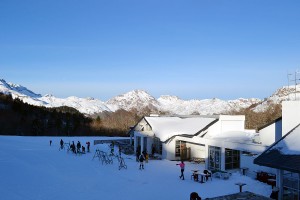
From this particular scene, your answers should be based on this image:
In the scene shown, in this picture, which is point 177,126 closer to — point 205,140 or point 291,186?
point 205,140

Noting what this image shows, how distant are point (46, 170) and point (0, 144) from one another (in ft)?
67.2

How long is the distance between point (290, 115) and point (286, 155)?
155 inches

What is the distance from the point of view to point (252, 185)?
18656 mm

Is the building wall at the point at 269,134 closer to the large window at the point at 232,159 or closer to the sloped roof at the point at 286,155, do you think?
the large window at the point at 232,159

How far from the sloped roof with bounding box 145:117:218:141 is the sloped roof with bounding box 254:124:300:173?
1391 cm

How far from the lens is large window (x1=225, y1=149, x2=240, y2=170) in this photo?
24.2 metres

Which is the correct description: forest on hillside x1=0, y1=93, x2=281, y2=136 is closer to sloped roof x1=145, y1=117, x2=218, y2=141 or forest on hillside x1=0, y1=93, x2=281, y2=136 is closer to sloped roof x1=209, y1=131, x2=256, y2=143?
sloped roof x1=145, y1=117, x2=218, y2=141

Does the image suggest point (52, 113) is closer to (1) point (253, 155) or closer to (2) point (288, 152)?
(1) point (253, 155)

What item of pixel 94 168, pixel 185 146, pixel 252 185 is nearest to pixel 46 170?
pixel 94 168

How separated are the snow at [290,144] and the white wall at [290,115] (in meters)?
1.15

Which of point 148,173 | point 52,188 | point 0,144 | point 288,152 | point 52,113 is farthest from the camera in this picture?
point 52,113

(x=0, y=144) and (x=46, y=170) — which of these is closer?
(x=46, y=170)

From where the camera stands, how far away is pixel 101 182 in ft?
65.7

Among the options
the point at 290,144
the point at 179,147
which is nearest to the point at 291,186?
the point at 290,144
